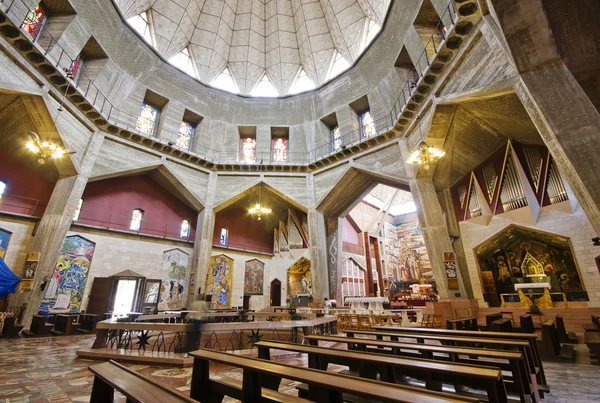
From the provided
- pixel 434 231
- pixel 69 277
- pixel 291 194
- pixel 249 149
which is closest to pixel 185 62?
pixel 249 149

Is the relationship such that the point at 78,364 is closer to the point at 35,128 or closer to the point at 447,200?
the point at 35,128

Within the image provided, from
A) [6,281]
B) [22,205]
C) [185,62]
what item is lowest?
[6,281]

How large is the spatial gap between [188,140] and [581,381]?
54.2ft

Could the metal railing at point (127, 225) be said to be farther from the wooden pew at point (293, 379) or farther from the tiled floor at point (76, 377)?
the wooden pew at point (293, 379)

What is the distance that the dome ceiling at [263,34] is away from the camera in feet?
46.3

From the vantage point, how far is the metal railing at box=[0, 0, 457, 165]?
811cm

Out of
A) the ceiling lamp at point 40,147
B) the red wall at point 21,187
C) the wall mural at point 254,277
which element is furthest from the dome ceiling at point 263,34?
the wall mural at point 254,277

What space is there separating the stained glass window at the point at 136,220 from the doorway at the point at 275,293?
27.2 ft

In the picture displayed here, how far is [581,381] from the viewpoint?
10.5 ft

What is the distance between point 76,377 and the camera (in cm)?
347

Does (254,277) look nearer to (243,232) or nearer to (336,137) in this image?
(243,232)

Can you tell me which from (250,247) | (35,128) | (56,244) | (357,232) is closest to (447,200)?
(357,232)

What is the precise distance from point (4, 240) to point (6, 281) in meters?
1.86

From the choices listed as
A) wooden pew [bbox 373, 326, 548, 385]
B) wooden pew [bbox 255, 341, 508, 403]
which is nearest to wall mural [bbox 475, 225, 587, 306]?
wooden pew [bbox 373, 326, 548, 385]
